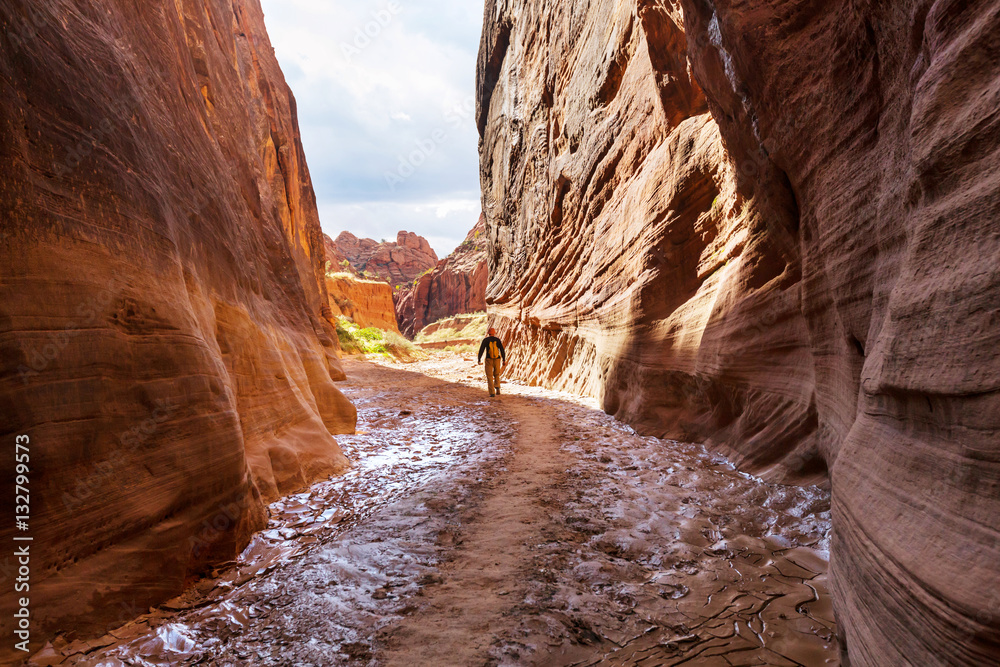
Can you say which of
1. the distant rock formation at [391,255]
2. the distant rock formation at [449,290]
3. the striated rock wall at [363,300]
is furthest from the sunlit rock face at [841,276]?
the distant rock formation at [391,255]

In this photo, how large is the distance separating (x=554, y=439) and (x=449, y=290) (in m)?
56.3

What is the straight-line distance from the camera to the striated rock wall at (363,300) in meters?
34.5

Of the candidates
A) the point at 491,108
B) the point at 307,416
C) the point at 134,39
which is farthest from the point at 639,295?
the point at 491,108

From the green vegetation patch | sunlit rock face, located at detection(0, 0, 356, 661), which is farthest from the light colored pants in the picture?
the green vegetation patch

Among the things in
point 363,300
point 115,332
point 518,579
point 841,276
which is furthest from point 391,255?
point 518,579

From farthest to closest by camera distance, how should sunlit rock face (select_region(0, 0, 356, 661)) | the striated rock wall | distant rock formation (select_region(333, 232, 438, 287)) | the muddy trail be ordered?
1. distant rock formation (select_region(333, 232, 438, 287))
2. the striated rock wall
3. sunlit rock face (select_region(0, 0, 356, 661))
4. the muddy trail

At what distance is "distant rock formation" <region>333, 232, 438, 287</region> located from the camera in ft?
249

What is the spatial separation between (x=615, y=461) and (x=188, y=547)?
12.0 ft

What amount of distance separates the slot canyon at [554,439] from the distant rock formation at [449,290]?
52625 millimetres

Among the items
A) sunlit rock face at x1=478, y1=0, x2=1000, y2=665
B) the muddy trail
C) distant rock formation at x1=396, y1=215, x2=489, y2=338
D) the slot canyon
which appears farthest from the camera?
distant rock formation at x1=396, y1=215, x2=489, y2=338

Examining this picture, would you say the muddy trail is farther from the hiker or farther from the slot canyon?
the hiker

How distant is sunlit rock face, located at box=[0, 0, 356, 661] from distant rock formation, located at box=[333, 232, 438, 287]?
71496 millimetres

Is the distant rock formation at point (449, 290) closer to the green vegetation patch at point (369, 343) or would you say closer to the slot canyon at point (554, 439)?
the green vegetation patch at point (369, 343)

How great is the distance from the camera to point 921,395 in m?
1.58
